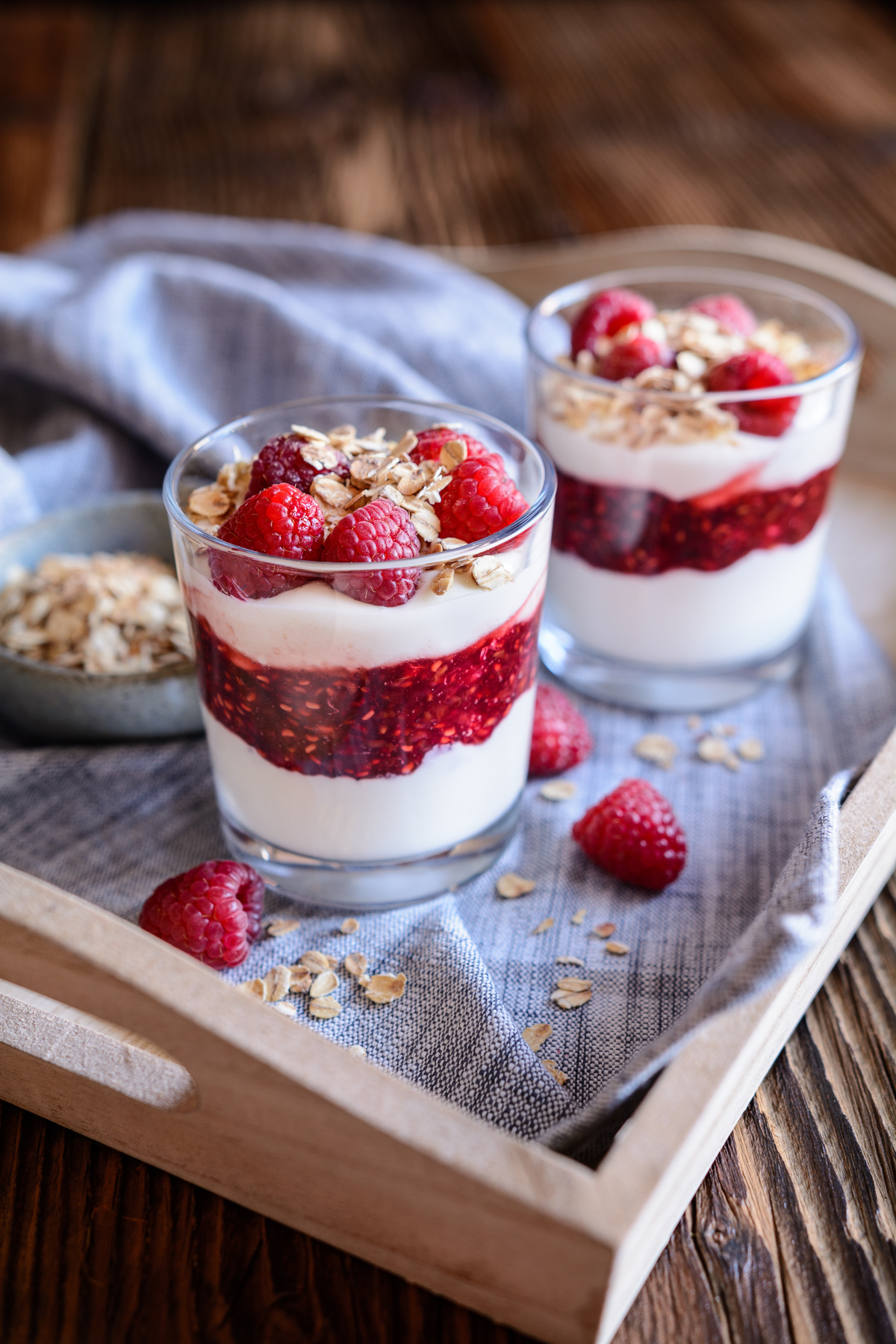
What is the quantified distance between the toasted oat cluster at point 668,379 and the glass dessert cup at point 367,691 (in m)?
0.12

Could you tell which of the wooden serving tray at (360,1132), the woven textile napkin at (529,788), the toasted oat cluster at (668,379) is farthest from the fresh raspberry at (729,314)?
the wooden serving tray at (360,1132)

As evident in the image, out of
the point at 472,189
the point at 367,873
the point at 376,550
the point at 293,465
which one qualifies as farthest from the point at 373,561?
the point at 472,189

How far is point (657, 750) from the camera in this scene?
994 mm

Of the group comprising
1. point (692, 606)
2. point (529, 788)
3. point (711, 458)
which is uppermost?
point (711, 458)

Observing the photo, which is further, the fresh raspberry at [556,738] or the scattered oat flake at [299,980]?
the fresh raspberry at [556,738]

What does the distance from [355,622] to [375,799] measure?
0.48ft

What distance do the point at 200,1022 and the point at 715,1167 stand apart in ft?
1.01

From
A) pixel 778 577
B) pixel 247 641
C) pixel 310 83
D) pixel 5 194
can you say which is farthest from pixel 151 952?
pixel 310 83

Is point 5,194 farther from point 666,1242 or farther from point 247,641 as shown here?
point 666,1242

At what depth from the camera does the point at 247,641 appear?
71cm

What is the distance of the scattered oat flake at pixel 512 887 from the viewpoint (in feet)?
2.79

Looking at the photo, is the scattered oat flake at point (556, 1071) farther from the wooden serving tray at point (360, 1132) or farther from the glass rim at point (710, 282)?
the glass rim at point (710, 282)

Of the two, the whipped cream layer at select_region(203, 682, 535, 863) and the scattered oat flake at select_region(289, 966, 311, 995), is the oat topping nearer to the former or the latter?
the whipped cream layer at select_region(203, 682, 535, 863)

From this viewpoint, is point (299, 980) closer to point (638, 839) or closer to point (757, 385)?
point (638, 839)
